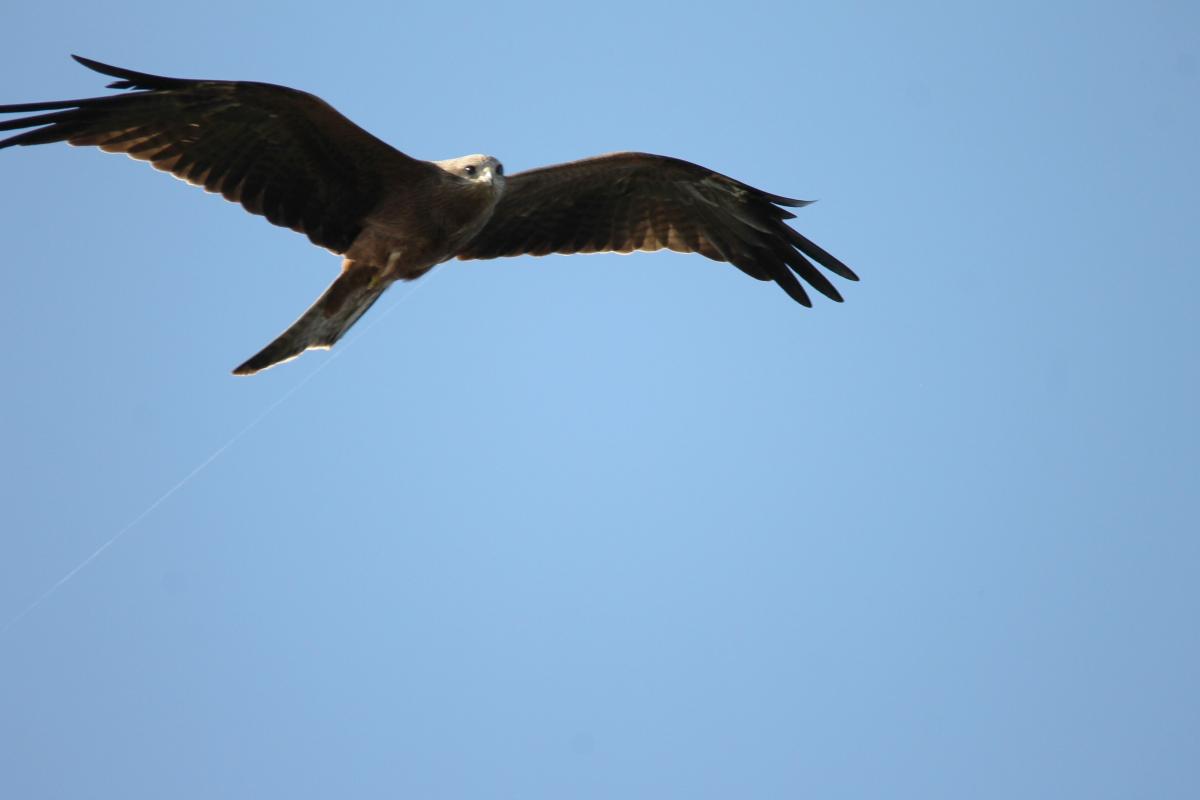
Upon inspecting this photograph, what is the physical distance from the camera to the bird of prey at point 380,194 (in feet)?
28.6

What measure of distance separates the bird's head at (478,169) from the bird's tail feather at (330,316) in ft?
2.57

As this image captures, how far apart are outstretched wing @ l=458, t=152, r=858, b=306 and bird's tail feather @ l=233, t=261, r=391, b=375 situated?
863 millimetres

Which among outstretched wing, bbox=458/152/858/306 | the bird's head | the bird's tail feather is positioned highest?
outstretched wing, bbox=458/152/858/306

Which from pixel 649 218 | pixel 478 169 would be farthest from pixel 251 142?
pixel 649 218

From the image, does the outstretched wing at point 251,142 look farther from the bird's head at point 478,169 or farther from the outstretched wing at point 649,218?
the outstretched wing at point 649,218

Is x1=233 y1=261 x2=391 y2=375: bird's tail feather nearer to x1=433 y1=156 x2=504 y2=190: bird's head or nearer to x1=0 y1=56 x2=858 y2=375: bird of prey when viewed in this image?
x1=0 y1=56 x2=858 y2=375: bird of prey

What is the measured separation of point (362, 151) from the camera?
9.14m

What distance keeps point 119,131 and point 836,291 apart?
448 cm

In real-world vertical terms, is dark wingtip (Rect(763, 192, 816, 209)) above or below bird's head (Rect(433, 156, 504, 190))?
above

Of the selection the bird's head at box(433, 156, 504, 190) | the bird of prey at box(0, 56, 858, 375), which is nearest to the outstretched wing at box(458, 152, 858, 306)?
the bird of prey at box(0, 56, 858, 375)

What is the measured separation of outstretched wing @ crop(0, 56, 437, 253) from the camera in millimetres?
8562

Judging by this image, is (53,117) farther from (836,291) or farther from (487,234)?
(836,291)

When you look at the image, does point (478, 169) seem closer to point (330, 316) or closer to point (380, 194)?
point (380, 194)

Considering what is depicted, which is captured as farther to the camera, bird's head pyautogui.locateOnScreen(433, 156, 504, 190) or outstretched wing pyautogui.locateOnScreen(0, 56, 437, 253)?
bird's head pyautogui.locateOnScreen(433, 156, 504, 190)
